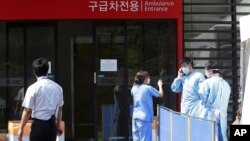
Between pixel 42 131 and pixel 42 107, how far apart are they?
353 millimetres

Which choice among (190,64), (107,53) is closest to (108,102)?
(107,53)

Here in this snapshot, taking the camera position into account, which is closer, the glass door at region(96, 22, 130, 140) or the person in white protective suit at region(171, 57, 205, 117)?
the person in white protective suit at region(171, 57, 205, 117)

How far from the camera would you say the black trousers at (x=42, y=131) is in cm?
845

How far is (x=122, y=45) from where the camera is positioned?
46.6ft

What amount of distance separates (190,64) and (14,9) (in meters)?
4.75

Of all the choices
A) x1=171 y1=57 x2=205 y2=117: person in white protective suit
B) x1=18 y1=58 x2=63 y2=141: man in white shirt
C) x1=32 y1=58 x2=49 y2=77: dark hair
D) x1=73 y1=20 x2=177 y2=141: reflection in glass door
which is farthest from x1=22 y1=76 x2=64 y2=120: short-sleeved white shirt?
x1=73 y1=20 x2=177 y2=141: reflection in glass door

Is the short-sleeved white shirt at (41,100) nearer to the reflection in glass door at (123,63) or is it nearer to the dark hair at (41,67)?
the dark hair at (41,67)

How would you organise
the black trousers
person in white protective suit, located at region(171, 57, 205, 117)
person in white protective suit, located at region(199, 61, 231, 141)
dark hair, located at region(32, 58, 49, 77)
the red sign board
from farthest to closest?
the red sign board
person in white protective suit, located at region(171, 57, 205, 117)
person in white protective suit, located at region(199, 61, 231, 141)
dark hair, located at region(32, 58, 49, 77)
the black trousers

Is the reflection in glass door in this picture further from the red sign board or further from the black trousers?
the black trousers

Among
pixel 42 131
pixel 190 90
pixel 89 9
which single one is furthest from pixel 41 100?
pixel 89 9

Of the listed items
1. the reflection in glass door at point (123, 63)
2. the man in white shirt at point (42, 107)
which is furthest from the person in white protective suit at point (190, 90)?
the man in white shirt at point (42, 107)

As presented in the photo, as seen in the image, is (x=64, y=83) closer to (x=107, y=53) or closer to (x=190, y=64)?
(x=107, y=53)

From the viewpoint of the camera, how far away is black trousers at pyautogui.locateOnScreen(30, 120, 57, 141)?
27.7 ft

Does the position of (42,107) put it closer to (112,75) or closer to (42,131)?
(42,131)
